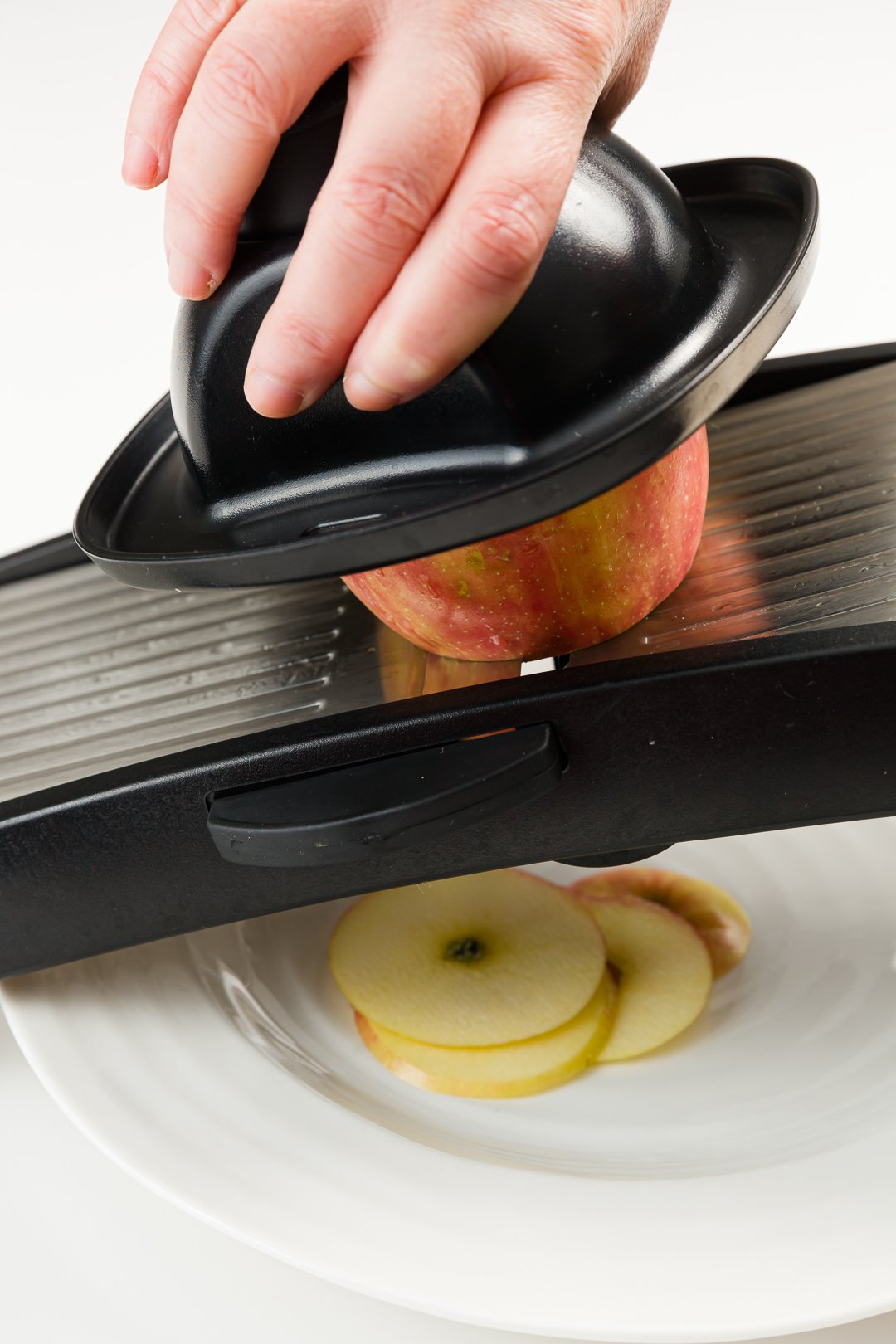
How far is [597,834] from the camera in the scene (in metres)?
0.90

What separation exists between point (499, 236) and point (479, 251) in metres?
0.01

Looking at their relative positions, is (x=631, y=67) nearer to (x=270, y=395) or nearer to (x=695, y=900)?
(x=270, y=395)

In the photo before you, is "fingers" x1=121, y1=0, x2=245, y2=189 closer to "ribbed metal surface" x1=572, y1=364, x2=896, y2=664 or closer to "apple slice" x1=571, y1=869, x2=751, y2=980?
"ribbed metal surface" x1=572, y1=364, x2=896, y2=664

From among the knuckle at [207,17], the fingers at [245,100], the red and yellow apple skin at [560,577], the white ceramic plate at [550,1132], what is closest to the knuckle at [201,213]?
the fingers at [245,100]

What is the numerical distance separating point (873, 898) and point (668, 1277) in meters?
0.47

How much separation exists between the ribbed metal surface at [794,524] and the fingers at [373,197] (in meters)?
0.32

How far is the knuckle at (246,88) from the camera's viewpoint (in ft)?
2.39

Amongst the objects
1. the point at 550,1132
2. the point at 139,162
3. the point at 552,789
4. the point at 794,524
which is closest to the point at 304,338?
the point at 139,162

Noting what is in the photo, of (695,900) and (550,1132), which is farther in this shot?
(695,900)

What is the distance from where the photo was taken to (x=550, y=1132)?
0.95 m

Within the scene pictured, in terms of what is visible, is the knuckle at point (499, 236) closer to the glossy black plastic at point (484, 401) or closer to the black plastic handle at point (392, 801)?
the glossy black plastic at point (484, 401)

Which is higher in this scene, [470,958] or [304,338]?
[304,338]

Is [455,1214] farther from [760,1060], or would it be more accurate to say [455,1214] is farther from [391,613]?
[391,613]

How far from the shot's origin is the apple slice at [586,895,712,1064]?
1.02 meters
